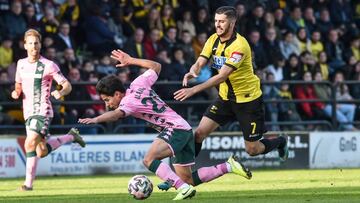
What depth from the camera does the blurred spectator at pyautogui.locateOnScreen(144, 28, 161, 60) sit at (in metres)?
21.7

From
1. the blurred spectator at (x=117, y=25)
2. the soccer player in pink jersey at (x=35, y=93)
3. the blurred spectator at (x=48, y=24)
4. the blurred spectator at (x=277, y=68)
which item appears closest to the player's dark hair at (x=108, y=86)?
the soccer player in pink jersey at (x=35, y=93)

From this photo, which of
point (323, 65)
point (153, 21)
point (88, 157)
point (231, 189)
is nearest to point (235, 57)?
point (231, 189)

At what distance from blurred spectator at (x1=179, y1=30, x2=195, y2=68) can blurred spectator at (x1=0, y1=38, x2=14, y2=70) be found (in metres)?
3.76

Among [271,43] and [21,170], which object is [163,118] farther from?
[271,43]

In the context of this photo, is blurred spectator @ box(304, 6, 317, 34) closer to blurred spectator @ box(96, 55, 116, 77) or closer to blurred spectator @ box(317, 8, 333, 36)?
blurred spectator @ box(317, 8, 333, 36)

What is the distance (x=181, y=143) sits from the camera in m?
12.8

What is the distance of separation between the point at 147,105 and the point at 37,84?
313 cm

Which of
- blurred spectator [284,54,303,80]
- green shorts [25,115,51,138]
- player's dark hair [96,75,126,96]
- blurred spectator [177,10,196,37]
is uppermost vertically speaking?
blurred spectator [177,10,196,37]

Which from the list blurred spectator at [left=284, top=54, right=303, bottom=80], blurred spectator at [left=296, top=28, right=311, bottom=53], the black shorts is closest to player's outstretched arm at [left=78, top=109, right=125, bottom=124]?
the black shorts

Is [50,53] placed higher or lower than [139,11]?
lower

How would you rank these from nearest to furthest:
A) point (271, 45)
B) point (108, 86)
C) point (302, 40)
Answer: point (108, 86)
point (271, 45)
point (302, 40)

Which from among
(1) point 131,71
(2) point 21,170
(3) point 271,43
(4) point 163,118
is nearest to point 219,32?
(4) point 163,118

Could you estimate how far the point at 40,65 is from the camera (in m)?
15.2

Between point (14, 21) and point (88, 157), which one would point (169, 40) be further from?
point (88, 157)
